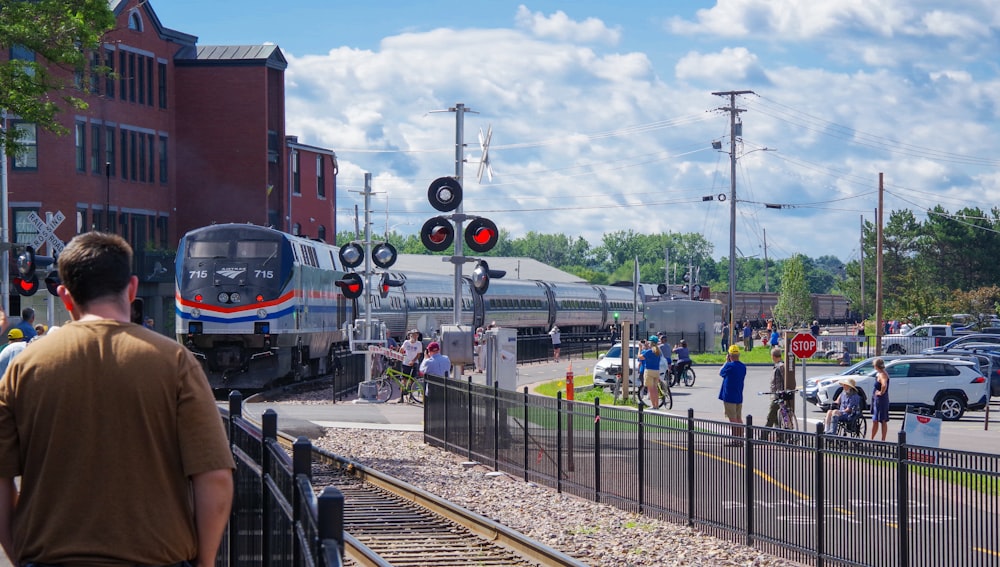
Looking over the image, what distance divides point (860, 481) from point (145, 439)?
28.0ft

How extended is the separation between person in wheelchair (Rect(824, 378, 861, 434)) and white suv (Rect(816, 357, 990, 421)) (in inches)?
398

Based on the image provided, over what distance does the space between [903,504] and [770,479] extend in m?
2.19

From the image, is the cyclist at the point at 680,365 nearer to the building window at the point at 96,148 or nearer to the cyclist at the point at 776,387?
the cyclist at the point at 776,387

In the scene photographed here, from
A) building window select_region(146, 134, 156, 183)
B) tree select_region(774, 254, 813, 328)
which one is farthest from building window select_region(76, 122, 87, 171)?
tree select_region(774, 254, 813, 328)

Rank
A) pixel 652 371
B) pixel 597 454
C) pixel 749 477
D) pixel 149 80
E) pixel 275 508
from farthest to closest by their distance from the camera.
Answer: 1. pixel 149 80
2. pixel 652 371
3. pixel 597 454
4. pixel 749 477
5. pixel 275 508

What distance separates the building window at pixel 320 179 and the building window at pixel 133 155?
1425 centimetres

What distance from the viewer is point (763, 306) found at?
120 m

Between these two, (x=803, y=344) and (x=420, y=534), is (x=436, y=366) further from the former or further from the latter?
(x=420, y=534)

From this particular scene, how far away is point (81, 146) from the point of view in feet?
161

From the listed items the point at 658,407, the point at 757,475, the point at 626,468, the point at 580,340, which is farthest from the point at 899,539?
the point at 580,340

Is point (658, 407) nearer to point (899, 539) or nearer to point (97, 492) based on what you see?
point (899, 539)

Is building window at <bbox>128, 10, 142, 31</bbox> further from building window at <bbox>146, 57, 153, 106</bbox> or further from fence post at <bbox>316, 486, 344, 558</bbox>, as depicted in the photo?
fence post at <bbox>316, 486, 344, 558</bbox>

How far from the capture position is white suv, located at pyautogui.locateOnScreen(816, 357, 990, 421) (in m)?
32.6

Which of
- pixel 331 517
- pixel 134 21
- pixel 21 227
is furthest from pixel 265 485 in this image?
pixel 134 21
